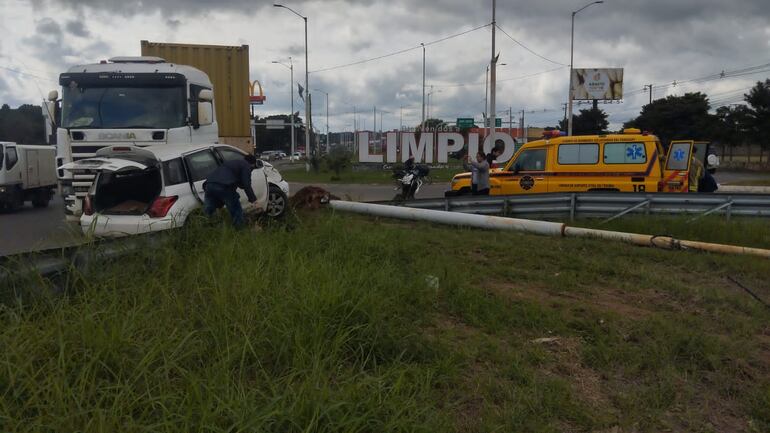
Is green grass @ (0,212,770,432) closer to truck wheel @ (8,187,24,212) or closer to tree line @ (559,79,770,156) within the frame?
truck wheel @ (8,187,24,212)

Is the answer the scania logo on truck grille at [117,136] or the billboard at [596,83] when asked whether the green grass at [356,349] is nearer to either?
the scania logo on truck grille at [117,136]

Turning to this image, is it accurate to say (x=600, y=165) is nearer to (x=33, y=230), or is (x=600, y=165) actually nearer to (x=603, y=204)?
(x=603, y=204)

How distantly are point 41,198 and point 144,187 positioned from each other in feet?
38.7

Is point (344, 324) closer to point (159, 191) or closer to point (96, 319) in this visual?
point (96, 319)

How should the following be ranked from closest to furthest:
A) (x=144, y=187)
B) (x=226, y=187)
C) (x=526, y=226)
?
1. (x=226, y=187)
2. (x=144, y=187)
3. (x=526, y=226)

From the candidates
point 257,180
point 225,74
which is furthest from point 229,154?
point 225,74

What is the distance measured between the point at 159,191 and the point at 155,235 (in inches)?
106

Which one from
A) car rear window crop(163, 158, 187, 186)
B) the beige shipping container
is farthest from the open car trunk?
the beige shipping container

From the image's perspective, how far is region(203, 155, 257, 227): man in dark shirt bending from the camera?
7934 mm

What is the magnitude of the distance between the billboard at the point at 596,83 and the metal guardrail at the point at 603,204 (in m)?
56.5

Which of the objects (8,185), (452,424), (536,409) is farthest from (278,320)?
(8,185)

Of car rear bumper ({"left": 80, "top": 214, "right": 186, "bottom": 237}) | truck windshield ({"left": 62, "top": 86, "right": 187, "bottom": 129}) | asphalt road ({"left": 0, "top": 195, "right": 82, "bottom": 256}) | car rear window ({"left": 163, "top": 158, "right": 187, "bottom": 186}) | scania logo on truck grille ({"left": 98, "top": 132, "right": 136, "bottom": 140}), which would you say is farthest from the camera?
truck windshield ({"left": 62, "top": 86, "right": 187, "bottom": 129})

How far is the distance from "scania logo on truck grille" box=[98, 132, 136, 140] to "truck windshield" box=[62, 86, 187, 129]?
18cm

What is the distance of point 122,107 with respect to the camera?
10.3 m
